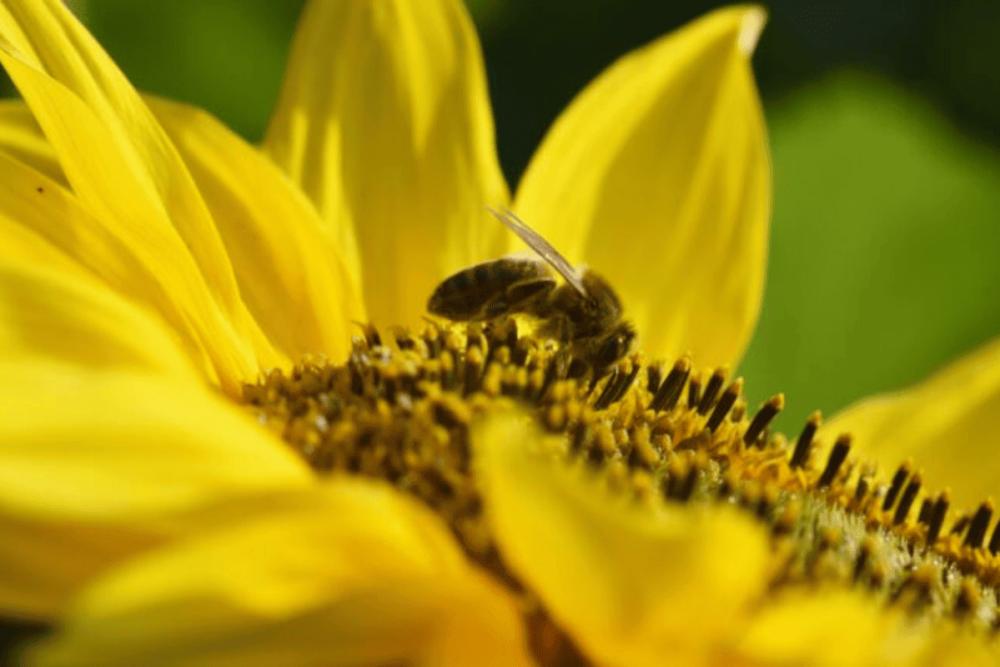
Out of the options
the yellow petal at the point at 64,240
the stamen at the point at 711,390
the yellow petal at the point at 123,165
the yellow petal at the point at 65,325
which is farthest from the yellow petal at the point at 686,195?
the yellow petal at the point at 65,325

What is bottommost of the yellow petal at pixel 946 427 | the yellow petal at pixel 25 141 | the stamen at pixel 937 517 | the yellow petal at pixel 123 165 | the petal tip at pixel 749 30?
the yellow petal at pixel 123 165

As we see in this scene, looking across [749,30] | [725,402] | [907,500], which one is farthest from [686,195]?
[907,500]

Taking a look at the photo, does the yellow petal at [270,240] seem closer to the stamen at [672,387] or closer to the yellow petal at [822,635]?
the stamen at [672,387]

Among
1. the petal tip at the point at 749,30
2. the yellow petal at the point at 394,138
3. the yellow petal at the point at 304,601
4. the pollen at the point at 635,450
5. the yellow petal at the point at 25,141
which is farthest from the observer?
the petal tip at the point at 749,30

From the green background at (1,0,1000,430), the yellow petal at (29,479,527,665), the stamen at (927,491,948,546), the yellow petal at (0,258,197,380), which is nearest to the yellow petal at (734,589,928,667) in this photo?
the yellow petal at (29,479,527,665)

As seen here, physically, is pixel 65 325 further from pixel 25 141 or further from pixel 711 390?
pixel 711 390

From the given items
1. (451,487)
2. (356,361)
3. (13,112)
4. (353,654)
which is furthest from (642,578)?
(13,112)

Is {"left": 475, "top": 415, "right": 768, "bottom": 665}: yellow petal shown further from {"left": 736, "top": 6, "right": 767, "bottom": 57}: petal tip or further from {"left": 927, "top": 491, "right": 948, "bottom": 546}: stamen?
{"left": 736, "top": 6, "right": 767, "bottom": 57}: petal tip

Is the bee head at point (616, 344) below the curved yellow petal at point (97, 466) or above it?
above

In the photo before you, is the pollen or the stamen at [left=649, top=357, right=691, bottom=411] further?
the stamen at [left=649, top=357, right=691, bottom=411]
